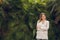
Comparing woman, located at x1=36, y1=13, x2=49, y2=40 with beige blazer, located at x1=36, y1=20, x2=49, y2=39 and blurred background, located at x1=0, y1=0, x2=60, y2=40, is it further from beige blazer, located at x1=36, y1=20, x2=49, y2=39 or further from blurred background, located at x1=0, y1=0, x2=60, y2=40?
blurred background, located at x1=0, y1=0, x2=60, y2=40

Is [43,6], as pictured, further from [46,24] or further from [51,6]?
[46,24]

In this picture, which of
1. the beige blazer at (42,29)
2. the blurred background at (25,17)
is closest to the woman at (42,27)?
the beige blazer at (42,29)

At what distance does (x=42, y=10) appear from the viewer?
9.68 m

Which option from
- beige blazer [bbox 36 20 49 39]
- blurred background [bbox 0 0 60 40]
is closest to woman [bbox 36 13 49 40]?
beige blazer [bbox 36 20 49 39]

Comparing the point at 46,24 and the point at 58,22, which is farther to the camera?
the point at 58,22

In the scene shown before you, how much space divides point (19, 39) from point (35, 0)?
63.7 inches

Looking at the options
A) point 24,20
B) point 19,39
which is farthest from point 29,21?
point 19,39

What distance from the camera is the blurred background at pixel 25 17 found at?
9.48m

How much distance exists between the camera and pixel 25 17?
9703 millimetres

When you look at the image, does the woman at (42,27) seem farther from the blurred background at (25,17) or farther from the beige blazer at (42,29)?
the blurred background at (25,17)

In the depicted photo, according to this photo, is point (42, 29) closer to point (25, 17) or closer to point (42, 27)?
point (42, 27)

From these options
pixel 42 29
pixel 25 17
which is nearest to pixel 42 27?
pixel 42 29

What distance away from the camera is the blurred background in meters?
9.48

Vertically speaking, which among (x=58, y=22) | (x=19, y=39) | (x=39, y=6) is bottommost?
(x=19, y=39)
